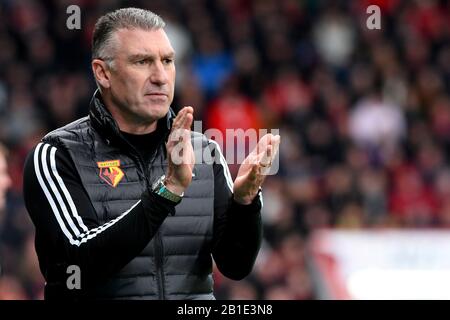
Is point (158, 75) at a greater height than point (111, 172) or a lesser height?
greater

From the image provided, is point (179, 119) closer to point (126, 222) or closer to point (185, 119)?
point (185, 119)

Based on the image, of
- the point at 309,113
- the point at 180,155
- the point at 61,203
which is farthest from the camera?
the point at 309,113

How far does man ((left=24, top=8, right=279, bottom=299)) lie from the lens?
10.8 feet

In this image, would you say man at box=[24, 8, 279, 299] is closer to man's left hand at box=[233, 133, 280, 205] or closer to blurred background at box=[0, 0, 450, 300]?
man's left hand at box=[233, 133, 280, 205]

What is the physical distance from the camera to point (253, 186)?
3.56 metres

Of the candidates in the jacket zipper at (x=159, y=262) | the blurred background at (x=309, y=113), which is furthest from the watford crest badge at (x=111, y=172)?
the blurred background at (x=309, y=113)

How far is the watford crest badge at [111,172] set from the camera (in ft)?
11.5

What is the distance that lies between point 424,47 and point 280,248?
12.9 feet

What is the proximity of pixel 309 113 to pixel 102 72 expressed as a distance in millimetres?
7012

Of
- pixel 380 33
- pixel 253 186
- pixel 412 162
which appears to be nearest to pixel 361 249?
pixel 412 162

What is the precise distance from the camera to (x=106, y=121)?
3.59m

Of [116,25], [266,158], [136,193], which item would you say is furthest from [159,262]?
[116,25]
